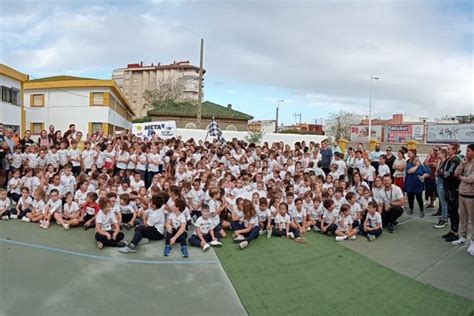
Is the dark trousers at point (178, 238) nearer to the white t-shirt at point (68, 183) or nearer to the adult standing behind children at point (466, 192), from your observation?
the white t-shirt at point (68, 183)

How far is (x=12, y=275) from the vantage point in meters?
5.28

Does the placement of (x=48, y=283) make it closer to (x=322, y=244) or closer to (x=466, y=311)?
(x=322, y=244)

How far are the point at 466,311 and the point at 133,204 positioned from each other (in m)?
6.36

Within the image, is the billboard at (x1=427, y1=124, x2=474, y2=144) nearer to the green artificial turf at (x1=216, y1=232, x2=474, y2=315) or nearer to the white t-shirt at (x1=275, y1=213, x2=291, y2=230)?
the white t-shirt at (x1=275, y1=213, x2=291, y2=230)

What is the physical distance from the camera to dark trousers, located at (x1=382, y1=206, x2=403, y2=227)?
8.34m

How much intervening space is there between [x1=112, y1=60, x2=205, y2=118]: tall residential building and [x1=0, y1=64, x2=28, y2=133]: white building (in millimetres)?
61197

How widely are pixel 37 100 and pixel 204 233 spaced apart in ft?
89.9

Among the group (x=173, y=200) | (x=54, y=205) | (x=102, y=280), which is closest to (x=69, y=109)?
(x=54, y=205)

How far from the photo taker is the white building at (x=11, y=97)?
885 inches

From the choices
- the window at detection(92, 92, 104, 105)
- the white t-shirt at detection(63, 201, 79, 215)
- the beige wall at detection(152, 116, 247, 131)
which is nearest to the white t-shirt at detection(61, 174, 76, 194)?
the white t-shirt at detection(63, 201, 79, 215)

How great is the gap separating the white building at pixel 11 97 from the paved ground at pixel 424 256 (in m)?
23.3

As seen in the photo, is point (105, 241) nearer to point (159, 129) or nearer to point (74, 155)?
point (74, 155)

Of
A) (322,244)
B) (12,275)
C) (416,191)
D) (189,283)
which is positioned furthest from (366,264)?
(12,275)

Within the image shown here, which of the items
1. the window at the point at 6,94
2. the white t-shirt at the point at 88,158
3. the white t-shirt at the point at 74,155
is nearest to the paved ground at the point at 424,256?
the white t-shirt at the point at 88,158
